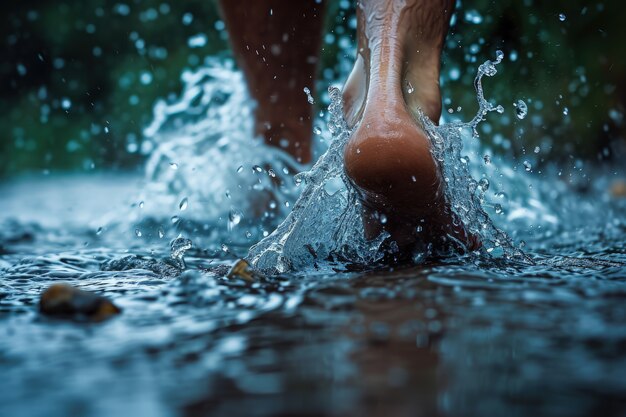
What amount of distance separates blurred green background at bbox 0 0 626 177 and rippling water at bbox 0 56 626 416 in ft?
6.39

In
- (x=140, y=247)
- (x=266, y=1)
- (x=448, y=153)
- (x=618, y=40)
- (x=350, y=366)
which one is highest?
(x=618, y=40)

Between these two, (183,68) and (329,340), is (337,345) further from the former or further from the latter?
(183,68)

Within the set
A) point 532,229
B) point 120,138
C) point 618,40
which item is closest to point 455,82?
point 618,40

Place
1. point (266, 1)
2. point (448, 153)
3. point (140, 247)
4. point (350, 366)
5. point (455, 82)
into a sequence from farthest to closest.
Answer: point (455, 82) < point (266, 1) < point (140, 247) < point (448, 153) < point (350, 366)

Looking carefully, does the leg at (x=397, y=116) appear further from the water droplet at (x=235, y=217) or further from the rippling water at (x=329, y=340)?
the water droplet at (x=235, y=217)

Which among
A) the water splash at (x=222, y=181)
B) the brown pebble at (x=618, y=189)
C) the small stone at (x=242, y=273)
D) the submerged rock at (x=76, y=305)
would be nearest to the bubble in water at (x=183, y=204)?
the water splash at (x=222, y=181)

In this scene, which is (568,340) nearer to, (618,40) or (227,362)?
(227,362)

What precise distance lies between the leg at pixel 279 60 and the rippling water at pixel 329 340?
669 mm

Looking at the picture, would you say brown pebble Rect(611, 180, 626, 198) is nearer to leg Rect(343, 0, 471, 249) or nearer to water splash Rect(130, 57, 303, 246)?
water splash Rect(130, 57, 303, 246)

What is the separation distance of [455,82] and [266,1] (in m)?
2.29

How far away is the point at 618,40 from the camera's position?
13.5 feet

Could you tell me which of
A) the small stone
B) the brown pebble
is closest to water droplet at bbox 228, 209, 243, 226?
the small stone

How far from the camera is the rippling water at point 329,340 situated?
0.56 metres

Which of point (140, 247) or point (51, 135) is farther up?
point (51, 135)
